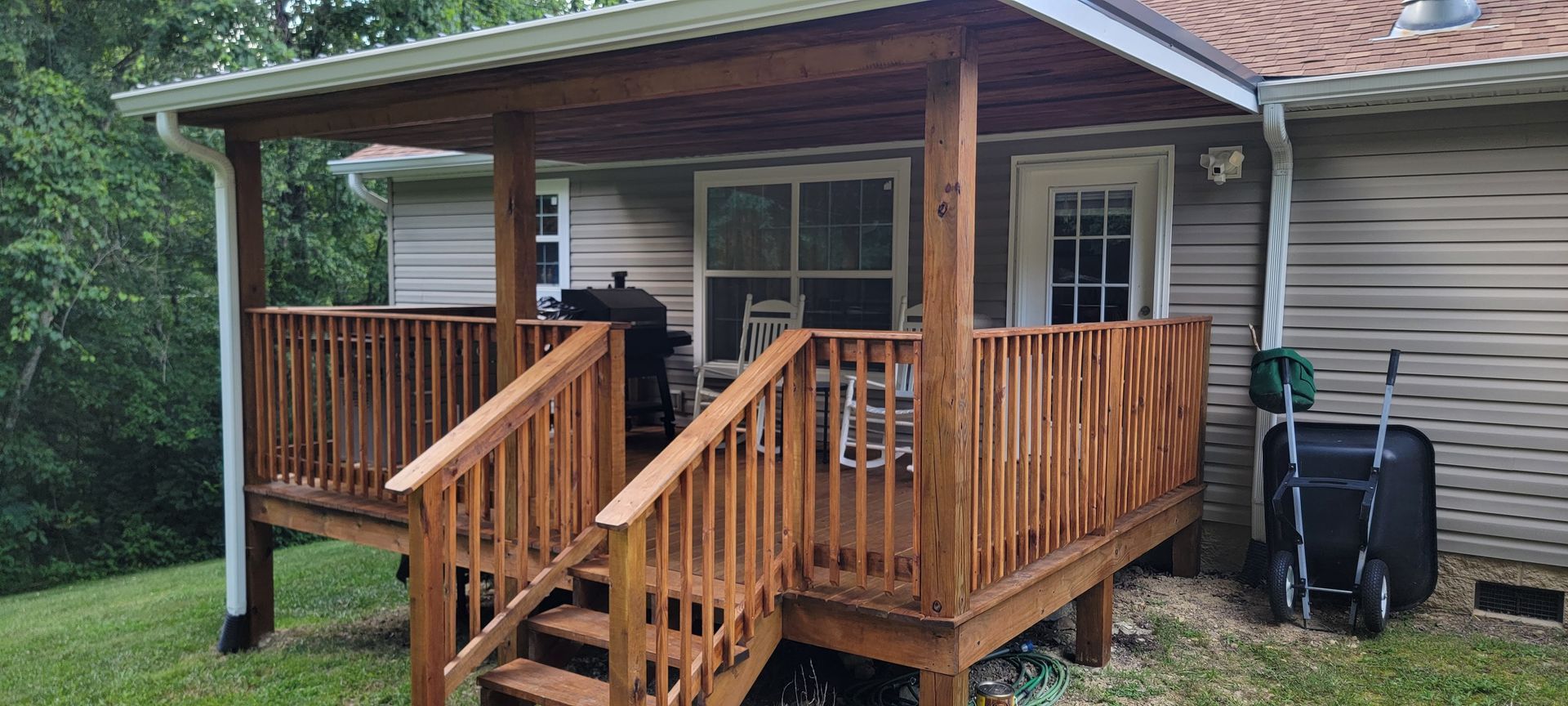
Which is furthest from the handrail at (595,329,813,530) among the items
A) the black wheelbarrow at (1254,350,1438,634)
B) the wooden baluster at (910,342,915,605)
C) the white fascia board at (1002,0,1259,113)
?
the black wheelbarrow at (1254,350,1438,634)

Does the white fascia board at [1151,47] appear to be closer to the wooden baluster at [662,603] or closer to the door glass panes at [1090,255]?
the door glass panes at [1090,255]

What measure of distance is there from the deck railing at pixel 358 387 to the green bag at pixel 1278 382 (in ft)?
10.0

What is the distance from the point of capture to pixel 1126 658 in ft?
14.5

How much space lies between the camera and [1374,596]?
4520 millimetres

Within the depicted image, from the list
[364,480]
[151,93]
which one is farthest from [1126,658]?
[151,93]

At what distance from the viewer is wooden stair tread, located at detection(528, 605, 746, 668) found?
323cm

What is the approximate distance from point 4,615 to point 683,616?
765 centimetres

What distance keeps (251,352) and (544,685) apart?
279 centimetres

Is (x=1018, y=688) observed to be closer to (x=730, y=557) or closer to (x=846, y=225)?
(x=730, y=557)

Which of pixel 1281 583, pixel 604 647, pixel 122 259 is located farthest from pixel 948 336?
pixel 122 259

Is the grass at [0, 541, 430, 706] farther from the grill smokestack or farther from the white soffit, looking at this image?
the grill smokestack

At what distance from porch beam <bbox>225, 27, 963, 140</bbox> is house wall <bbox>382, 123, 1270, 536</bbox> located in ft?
8.60

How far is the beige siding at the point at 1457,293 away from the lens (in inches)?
187

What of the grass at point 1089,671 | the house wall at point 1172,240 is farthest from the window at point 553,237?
the grass at point 1089,671
